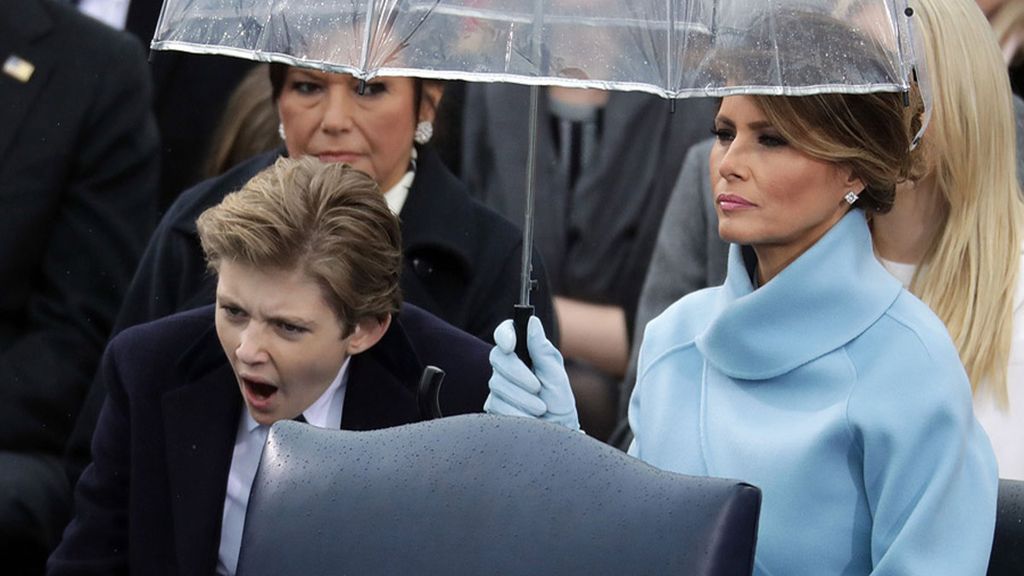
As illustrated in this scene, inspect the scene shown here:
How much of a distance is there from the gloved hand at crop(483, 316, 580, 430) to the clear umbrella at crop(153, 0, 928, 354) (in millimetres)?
25

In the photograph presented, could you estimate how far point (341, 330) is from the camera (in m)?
2.95

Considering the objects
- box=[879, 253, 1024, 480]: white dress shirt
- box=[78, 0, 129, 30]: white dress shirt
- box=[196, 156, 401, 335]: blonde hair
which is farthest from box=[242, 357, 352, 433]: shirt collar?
box=[78, 0, 129, 30]: white dress shirt

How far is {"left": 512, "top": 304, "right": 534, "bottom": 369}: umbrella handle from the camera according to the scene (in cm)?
247

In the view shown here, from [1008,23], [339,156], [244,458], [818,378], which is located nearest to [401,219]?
[339,156]

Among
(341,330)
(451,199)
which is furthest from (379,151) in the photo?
(341,330)

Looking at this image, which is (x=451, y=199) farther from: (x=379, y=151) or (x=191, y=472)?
(x=191, y=472)

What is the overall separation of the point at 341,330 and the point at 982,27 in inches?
49.3

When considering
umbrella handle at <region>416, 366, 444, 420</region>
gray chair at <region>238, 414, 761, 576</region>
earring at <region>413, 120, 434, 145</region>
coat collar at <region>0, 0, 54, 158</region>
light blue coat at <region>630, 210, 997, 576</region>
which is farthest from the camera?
coat collar at <region>0, 0, 54, 158</region>

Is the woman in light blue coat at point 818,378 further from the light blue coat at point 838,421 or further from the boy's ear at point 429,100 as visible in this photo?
the boy's ear at point 429,100

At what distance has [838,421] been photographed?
2326 millimetres

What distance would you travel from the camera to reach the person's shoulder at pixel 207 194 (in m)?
3.61

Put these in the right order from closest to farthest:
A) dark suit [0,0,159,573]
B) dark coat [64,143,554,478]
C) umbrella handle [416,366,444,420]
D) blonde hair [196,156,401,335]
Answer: umbrella handle [416,366,444,420], blonde hair [196,156,401,335], dark coat [64,143,554,478], dark suit [0,0,159,573]

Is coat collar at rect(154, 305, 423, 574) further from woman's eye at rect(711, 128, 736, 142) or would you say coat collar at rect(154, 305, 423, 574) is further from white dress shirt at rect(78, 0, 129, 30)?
white dress shirt at rect(78, 0, 129, 30)

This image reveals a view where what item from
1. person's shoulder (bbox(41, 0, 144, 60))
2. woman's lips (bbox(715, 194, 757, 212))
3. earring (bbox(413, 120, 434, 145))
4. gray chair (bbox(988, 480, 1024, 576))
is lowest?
gray chair (bbox(988, 480, 1024, 576))
